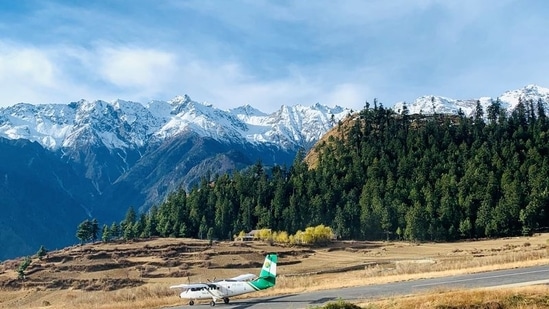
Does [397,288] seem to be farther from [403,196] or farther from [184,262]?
[403,196]

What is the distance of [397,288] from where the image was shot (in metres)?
38.1

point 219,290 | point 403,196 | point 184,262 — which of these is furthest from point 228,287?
point 403,196

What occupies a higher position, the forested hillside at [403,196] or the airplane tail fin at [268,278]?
the forested hillside at [403,196]

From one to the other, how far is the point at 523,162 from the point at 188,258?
364ft

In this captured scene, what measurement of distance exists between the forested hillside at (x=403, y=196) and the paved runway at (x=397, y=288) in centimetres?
10381

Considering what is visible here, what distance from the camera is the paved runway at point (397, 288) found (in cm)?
3478

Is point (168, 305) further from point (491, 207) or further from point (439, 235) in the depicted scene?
point (491, 207)

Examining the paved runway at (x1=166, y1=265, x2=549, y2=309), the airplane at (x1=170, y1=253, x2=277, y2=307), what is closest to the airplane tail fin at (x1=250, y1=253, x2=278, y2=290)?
the airplane at (x1=170, y1=253, x2=277, y2=307)

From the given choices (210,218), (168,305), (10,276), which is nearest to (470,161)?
(210,218)

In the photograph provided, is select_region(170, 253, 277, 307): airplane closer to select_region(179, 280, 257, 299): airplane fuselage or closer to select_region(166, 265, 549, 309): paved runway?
select_region(179, 280, 257, 299): airplane fuselage

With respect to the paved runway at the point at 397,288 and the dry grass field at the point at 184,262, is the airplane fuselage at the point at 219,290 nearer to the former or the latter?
the paved runway at the point at 397,288

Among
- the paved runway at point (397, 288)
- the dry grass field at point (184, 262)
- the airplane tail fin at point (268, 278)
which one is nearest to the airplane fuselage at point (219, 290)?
the airplane tail fin at point (268, 278)

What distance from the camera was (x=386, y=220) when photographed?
14838 centimetres

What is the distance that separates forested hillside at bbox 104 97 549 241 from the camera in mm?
142875
